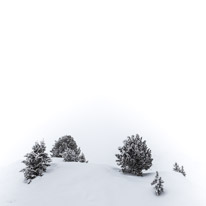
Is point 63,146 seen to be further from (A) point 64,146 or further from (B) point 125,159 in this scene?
(B) point 125,159

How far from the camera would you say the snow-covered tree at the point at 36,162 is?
1029 inches

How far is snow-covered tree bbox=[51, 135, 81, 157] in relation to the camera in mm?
48188

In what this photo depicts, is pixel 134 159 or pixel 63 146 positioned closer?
pixel 134 159

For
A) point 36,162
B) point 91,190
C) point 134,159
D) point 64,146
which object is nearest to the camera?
point 91,190

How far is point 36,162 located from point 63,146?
2130cm

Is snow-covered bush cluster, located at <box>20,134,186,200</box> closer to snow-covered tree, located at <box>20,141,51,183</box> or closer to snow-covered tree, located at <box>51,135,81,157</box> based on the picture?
snow-covered tree, located at <box>20,141,51,183</box>

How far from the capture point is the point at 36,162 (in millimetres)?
27109

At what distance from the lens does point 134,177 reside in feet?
90.9

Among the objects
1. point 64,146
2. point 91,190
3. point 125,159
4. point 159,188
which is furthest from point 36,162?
point 64,146

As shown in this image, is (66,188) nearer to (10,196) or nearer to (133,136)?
(10,196)

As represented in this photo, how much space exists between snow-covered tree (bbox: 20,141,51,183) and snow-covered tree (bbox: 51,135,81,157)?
63.9 ft

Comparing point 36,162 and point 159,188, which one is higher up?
point 36,162

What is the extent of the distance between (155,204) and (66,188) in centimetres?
835

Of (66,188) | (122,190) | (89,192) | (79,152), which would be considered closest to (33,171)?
(66,188)
